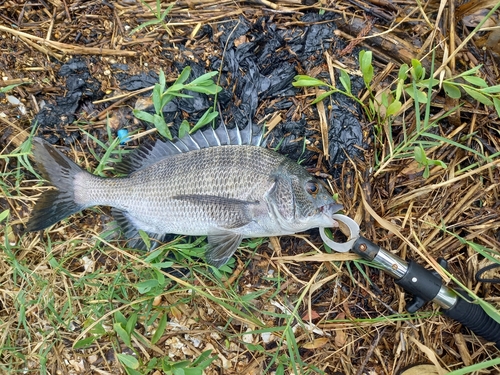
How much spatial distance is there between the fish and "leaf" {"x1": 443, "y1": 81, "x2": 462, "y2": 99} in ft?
4.04

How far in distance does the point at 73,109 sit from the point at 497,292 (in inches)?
154

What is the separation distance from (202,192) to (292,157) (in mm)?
823

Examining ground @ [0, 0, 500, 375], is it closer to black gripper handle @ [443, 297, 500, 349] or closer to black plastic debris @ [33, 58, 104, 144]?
black plastic debris @ [33, 58, 104, 144]

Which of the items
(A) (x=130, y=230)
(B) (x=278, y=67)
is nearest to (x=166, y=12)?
(B) (x=278, y=67)

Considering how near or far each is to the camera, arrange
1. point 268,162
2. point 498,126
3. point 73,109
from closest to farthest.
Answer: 1. point 268,162
2. point 498,126
3. point 73,109

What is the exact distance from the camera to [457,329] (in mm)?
3215

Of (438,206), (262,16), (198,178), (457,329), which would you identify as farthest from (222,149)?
(457,329)

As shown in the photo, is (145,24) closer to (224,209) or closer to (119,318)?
(224,209)

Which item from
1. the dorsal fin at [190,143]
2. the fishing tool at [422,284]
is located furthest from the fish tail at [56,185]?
the fishing tool at [422,284]

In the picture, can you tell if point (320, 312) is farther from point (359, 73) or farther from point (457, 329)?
point (359, 73)

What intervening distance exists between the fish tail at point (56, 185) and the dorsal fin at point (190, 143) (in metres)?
0.39

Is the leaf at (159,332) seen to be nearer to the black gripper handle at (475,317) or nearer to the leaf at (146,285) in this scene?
the leaf at (146,285)

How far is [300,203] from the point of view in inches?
114

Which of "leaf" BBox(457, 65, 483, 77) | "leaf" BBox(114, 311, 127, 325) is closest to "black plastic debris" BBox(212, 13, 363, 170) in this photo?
"leaf" BBox(457, 65, 483, 77)
